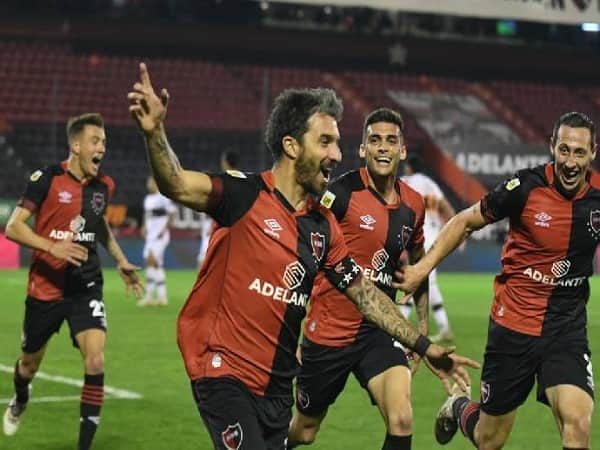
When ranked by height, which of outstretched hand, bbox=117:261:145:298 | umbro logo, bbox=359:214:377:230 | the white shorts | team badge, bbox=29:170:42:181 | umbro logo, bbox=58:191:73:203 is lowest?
the white shorts

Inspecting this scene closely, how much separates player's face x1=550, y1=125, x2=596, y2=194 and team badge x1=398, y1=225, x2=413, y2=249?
1.08 metres

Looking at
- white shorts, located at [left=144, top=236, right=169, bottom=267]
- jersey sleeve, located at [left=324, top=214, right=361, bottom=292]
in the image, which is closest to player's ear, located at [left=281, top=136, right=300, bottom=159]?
jersey sleeve, located at [left=324, top=214, right=361, bottom=292]

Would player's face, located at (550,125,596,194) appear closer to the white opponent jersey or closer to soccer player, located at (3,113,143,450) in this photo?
soccer player, located at (3,113,143,450)

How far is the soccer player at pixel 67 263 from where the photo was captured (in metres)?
8.76

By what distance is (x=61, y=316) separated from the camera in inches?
348

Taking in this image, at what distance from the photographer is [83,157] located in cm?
905

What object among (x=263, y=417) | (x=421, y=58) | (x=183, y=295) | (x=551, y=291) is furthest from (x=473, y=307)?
(x=421, y=58)

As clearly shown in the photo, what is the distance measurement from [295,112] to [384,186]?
2.67m

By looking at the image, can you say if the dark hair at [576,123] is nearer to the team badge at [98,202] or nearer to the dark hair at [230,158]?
the team badge at [98,202]

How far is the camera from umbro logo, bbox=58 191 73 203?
351 inches

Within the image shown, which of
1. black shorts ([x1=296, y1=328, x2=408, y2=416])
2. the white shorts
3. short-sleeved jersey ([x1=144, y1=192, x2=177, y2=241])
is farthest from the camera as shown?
short-sleeved jersey ([x1=144, y1=192, x2=177, y2=241])

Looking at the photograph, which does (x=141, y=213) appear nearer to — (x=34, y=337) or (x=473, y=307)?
(x=473, y=307)

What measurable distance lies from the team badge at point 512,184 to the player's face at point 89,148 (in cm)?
317

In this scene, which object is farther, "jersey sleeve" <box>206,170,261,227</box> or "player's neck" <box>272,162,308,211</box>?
"player's neck" <box>272,162,308,211</box>
